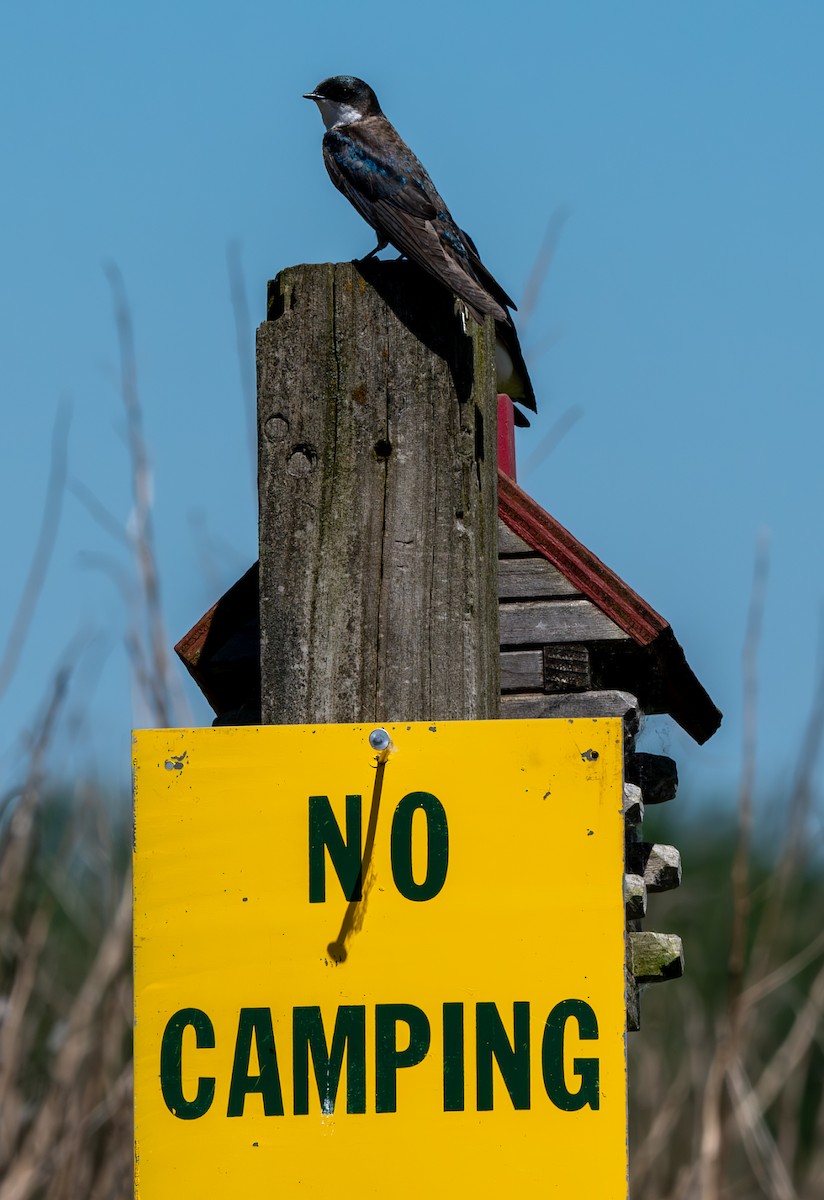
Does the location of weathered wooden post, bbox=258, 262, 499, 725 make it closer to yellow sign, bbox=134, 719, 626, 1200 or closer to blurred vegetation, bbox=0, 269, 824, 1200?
yellow sign, bbox=134, 719, 626, 1200

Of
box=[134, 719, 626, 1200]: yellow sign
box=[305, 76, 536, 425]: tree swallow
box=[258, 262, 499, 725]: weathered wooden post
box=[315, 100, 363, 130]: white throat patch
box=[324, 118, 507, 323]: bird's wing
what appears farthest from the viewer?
box=[315, 100, 363, 130]: white throat patch

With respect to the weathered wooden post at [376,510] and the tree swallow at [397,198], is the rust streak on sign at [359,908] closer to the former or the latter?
the weathered wooden post at [376,510]

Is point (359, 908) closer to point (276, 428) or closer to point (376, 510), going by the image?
point (376, 510)

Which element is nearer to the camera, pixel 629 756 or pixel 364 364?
pixel 364 364

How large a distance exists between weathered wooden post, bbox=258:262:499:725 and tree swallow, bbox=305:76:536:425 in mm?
167

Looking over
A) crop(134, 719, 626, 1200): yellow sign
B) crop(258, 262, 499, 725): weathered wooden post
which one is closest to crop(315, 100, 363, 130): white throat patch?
crop(258, 262, 499, 725): weathered wooden post

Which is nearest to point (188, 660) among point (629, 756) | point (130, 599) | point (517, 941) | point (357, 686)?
point (130, 599)

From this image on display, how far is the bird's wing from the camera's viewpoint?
3.17 metres

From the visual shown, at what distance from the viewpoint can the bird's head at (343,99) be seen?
4.28 metres

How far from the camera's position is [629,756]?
3.85 metres

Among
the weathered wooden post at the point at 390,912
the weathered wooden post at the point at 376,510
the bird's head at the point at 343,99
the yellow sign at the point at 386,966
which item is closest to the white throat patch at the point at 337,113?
the bird's head at the point at 343,99

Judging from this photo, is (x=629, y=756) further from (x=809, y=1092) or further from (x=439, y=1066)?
(x=809, y=1092)

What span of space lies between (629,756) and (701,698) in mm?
316

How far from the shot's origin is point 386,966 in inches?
91.0
